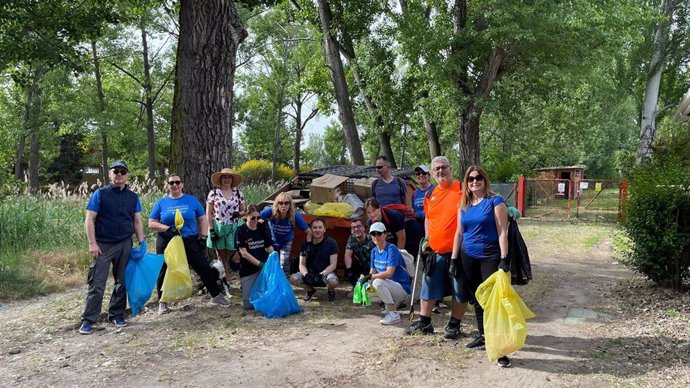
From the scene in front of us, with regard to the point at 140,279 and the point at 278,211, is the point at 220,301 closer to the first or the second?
the point at 140,279

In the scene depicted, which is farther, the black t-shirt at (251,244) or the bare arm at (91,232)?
the black t-shirt at (251,244)

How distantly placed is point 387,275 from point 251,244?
161 cm

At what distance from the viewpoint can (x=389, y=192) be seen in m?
6.69

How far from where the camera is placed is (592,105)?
34.3m

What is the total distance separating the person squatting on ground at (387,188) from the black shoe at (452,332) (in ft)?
6.99

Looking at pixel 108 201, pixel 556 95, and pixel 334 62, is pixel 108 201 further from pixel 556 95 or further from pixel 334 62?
pixel 556 95

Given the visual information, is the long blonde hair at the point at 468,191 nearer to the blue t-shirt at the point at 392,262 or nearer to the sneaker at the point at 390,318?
the blue t-shirt at the point at 392,262

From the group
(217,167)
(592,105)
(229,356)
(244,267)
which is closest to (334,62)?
(217,167)

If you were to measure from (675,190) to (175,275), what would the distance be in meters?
6.04

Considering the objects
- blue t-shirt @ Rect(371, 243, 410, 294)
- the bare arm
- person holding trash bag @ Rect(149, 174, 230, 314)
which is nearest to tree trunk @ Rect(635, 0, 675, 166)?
blue t-shirt @ Rect(371, 243, 410, 294)

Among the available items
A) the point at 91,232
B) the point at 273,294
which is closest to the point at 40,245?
the point at 91,232

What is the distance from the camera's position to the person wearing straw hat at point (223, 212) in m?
6.55

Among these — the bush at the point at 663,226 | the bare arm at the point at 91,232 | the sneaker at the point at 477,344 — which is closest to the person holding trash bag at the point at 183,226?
the bare arm at the point at 91,232

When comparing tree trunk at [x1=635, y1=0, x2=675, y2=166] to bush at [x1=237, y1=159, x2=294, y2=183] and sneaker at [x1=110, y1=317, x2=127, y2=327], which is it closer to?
bush at [x1=237, y1=159, x2=294, y2=183]
